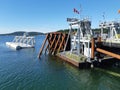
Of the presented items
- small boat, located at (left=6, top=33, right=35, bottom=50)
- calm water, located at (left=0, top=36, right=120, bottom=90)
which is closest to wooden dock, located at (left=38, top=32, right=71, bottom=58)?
calm water, located at (left=0, top=36, right=120, bottom=90)

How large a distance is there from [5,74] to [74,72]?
15.1 m

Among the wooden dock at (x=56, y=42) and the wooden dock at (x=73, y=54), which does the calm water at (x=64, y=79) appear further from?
the wooden dock at (x=56, y=42)

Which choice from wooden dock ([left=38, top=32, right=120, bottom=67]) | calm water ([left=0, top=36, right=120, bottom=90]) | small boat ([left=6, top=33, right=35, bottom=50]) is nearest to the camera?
calm water ([left=0, top=36, right=120, bottom=90])

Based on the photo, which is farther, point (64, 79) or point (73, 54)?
point (73, 54)

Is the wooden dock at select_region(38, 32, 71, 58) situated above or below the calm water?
above

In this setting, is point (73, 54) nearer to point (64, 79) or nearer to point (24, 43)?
point (64, 79)

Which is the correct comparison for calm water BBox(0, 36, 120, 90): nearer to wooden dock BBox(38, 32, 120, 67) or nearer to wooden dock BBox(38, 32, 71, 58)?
wooden dock BBox(38, 32, 120, 67)

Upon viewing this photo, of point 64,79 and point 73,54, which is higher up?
point 73,54

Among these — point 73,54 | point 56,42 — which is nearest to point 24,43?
point 56,42

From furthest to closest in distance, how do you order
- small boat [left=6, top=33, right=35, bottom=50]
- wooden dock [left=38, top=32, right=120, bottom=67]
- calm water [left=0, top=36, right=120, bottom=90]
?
small boat [left=6, top=33, right=35, bottom=50], wooden dock [left=38, top=32, right=120, bottom=67], calm water [left=0, top=36, right=120, bottom=90]

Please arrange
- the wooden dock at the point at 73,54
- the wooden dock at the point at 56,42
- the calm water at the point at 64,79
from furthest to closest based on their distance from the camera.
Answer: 1. the wooden dock at the point at 56,42
2. the wooden dock at the point at 73,54
3. the calm water at the point at 64,79

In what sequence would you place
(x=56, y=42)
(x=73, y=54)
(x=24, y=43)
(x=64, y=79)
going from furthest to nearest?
(x=24, y=43) → (x=56, y=42) → (x=73, y=54) → (x=64, y=79)

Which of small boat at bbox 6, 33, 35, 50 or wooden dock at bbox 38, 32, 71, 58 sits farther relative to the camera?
small boat at bbox 6, 33, 35, 50

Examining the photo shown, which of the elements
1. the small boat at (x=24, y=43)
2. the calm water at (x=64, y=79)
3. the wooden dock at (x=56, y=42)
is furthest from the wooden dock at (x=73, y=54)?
the small boat at (x=24, y=43)
